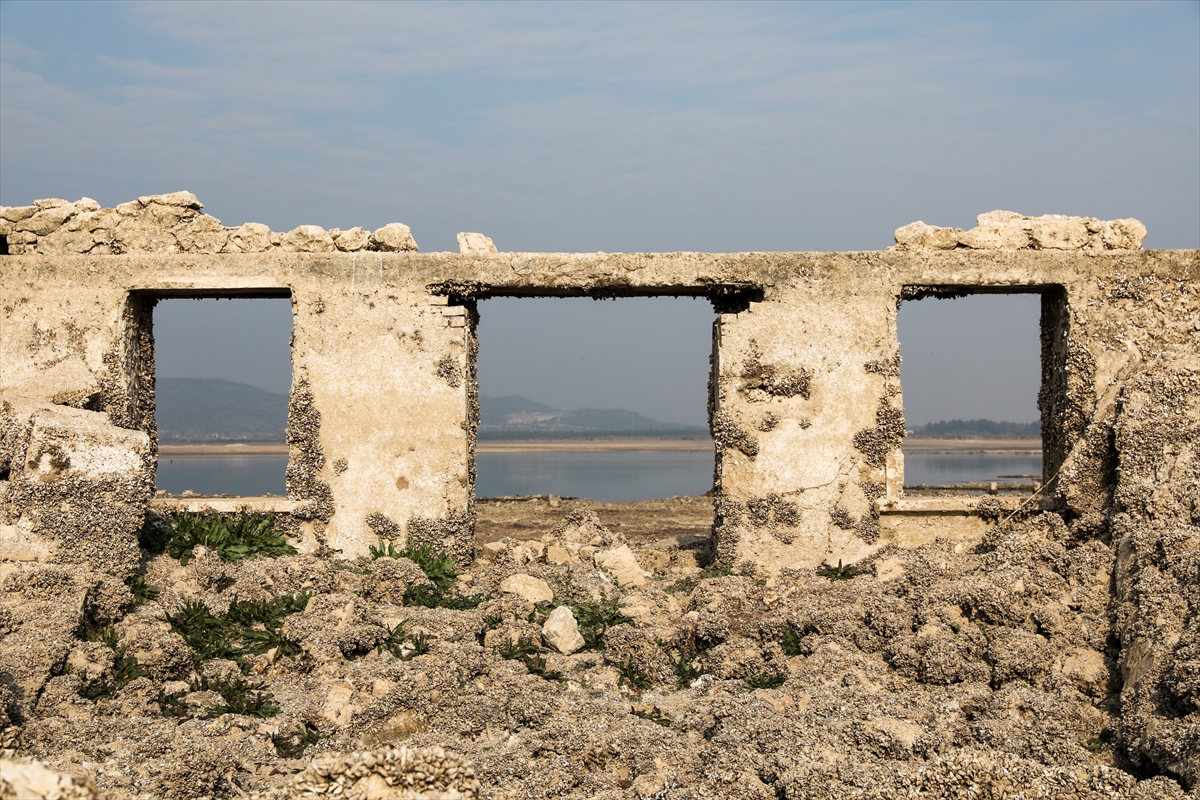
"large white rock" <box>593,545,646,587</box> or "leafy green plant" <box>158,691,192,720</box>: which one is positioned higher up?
"large white rock" <box>593,545,646,587</box>

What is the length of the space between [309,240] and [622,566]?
3.60 meters

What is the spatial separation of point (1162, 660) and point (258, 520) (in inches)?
246

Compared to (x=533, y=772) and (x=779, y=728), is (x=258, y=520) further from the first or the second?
(x=779, y=728)

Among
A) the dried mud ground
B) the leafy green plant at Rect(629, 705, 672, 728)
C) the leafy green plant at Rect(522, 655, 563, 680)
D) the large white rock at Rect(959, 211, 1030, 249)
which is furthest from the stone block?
the large white rock at Rect(959, 211, 1030, 249)

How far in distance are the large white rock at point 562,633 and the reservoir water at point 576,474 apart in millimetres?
11097

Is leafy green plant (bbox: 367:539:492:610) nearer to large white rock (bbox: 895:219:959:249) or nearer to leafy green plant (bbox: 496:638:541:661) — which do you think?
leafy green plant (bbox: 496:638:541:661)

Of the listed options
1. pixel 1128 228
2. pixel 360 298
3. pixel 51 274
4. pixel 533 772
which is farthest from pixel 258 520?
pixel 1128 228

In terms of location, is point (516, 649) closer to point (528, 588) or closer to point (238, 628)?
point (528, 588)

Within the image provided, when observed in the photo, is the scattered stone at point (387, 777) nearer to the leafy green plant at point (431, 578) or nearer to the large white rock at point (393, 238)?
the leafy green plant at point (431, 578)

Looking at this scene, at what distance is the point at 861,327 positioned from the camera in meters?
7.88

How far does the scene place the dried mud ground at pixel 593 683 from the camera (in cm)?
420

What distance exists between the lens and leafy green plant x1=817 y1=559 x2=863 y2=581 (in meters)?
7.70

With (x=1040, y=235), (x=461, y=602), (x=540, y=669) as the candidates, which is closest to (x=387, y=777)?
(x=540, y=669)

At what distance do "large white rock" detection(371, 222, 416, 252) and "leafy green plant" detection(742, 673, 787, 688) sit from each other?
4.41 m
